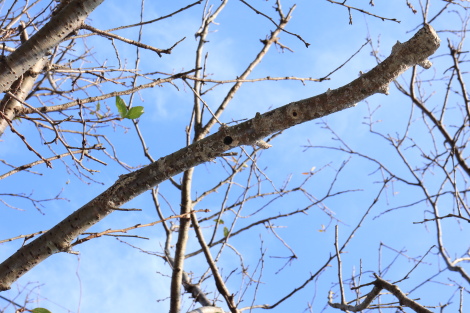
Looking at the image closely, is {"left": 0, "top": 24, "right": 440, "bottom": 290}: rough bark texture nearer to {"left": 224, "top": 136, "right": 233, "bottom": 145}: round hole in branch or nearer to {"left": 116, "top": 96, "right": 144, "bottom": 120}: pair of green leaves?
{"left": 224, "top": 136, "right": 233, "bottom": 145}: round hole in branch

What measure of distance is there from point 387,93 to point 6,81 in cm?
130

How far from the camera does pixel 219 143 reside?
1.44m

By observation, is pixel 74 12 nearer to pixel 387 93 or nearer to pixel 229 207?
pixel 387 93

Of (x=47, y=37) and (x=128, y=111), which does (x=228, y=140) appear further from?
(x=47, y=37)

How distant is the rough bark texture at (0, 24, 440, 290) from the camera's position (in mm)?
1276

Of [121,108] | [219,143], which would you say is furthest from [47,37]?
[219,143]

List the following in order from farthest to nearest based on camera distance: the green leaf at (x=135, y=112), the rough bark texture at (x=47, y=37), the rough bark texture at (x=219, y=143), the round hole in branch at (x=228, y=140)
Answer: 1. the green leaf at (x=135, y=112)
2. the rough bark texture at (x=47, y=37)
3. the round hole in branch at (x=228, y=140)
4. the rough bark texture at (x=219, y=143)

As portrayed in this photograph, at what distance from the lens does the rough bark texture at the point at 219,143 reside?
128cm

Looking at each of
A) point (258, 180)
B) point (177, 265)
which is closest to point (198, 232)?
point (177, 265)

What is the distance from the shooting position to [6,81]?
64.7 inches

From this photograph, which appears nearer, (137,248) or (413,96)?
(137,248)

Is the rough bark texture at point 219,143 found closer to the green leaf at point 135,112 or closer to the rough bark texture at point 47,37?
the green leaf at point 135,112

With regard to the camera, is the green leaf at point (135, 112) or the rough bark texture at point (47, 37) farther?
the green leaf at point (135, 112)

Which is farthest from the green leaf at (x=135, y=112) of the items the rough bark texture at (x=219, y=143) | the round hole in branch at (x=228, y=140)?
the round hole in branch at (x=228, y=140)
